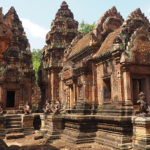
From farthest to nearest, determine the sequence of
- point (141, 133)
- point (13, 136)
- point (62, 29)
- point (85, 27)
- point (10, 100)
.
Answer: point (85, 27), point (62, 29), point (10, 100), point (13, 136), point (141, 133)

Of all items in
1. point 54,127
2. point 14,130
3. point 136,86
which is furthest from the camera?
point 14,130

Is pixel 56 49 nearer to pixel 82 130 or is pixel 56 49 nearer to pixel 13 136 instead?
pixel 13 136

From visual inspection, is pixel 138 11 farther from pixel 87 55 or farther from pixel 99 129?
pixel 99 129

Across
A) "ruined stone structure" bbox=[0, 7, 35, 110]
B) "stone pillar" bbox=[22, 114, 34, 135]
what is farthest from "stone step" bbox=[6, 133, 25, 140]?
"ruined stone structure" bbox=[0, 7, 35, 110]

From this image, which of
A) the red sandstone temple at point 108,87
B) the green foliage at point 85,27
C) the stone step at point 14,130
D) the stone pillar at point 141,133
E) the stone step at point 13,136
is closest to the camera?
the stone pillar at point 141,133

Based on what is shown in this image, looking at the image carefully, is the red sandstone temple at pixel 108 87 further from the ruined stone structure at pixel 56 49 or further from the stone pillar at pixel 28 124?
the ruined stone structure at pixel 56 49

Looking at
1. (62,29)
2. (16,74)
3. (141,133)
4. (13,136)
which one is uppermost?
(62,29)

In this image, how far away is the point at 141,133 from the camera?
748 cm

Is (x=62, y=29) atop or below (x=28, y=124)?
atop

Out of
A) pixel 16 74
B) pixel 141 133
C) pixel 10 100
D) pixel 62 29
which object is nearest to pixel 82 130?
pixel 141 133

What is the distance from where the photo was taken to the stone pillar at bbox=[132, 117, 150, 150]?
23.6 feet

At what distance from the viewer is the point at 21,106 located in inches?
722

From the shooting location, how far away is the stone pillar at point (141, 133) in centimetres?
720

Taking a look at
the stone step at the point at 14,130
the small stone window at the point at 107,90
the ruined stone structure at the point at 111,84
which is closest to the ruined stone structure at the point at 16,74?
the stone step at the point at 14,130
